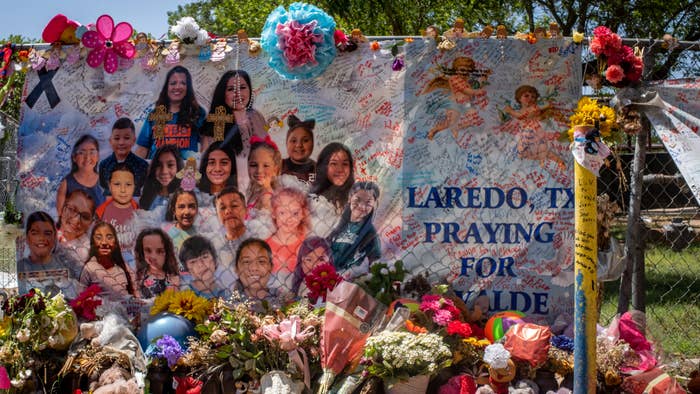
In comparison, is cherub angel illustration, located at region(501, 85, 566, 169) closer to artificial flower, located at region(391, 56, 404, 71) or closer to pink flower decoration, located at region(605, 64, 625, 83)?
pink flower decoration, located at region(605, 64, 625, 83)

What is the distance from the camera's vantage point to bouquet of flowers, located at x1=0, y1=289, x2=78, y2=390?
16.5ft

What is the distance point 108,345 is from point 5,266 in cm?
512

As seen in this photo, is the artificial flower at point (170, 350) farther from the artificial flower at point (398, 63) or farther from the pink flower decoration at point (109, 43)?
the artificial flower at point (398, 63)

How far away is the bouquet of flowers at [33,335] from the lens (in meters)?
5.04

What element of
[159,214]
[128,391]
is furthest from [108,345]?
[159,214]

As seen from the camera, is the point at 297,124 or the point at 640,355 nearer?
the point at 640,355

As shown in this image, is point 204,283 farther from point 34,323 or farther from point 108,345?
point 34,323

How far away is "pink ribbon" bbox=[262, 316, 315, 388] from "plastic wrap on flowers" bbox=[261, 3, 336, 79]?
180 centimetres

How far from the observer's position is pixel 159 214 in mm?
5742

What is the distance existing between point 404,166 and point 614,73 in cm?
153

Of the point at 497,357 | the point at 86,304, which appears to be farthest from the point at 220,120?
the point at 497,357

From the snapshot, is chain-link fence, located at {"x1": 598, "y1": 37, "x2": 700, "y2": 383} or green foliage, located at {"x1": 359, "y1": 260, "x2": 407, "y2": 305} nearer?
chain-link fence, located at {"x1": 598, "y1": 37, "x2": 700, "y2": 383}

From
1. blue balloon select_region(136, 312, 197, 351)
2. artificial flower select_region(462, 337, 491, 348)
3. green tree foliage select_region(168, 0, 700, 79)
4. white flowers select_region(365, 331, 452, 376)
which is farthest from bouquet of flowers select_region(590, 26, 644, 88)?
green tree foliage select_region(168, 0, 700, 79)

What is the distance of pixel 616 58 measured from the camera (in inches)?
193
